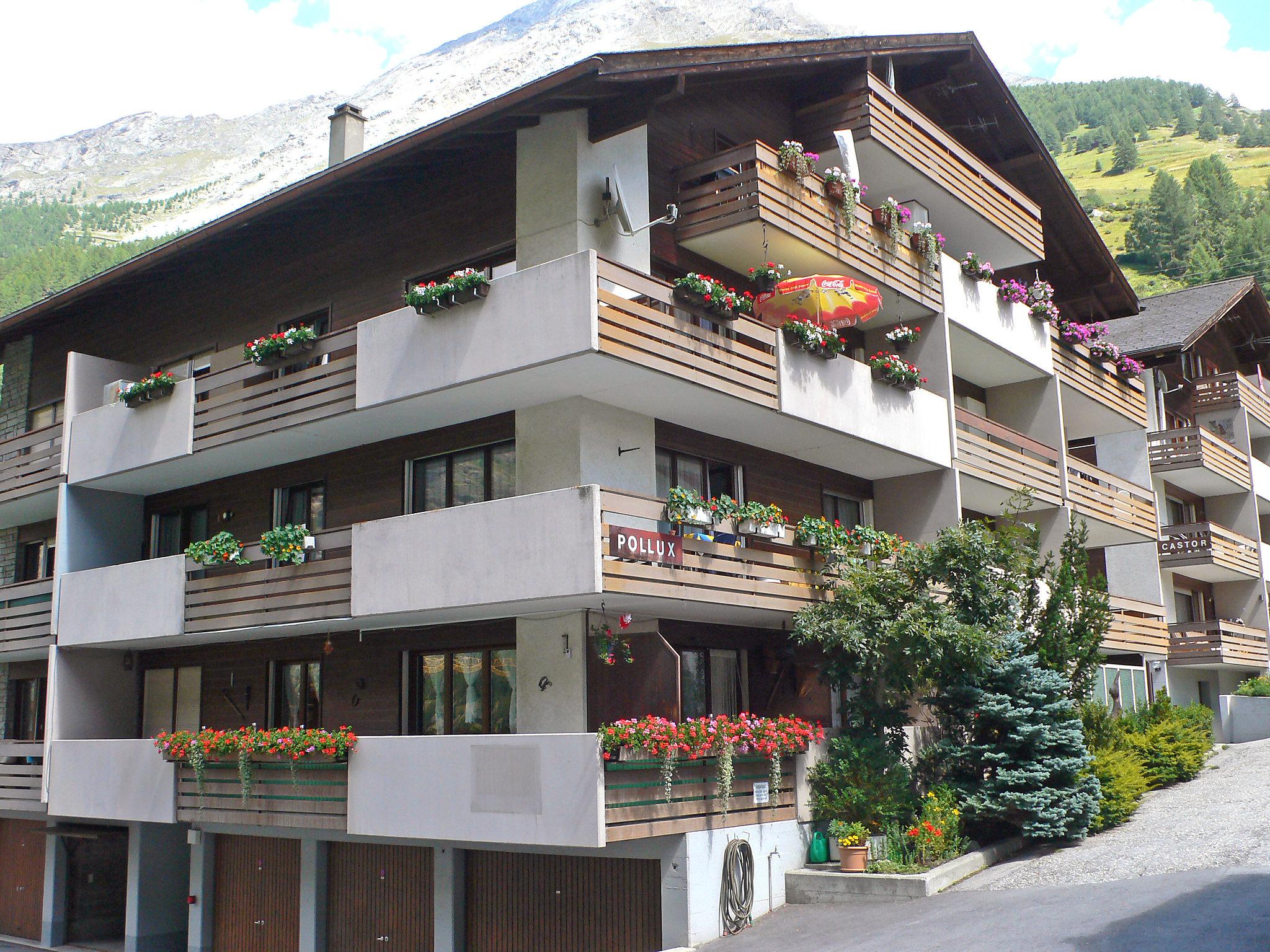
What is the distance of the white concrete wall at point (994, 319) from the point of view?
990 inches

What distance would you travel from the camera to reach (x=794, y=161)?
20.5m

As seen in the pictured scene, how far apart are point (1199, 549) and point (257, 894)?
26597mm

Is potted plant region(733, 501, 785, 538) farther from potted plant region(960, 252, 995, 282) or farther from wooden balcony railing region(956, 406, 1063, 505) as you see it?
potted plant region(960, 252, 995, 282)

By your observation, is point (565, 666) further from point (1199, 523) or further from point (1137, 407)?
point (1199, 523)

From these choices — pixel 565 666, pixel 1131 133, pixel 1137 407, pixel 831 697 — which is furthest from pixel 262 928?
pixel 1131 133

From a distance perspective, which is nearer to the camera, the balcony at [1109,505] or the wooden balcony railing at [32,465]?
the wooden balcony railing at [32,465]

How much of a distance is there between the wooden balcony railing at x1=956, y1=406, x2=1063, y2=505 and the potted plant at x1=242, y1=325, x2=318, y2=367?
39.0 ft

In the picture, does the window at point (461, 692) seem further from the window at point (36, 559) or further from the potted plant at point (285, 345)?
the window at point (36, 559)

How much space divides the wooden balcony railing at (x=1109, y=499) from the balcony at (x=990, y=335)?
93.4 inches

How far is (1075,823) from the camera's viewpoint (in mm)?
19391

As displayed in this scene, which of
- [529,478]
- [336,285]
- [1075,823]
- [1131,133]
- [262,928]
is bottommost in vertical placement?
[262,928]

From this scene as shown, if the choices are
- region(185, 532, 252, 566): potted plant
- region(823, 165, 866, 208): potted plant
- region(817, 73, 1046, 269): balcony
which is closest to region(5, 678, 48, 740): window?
region(185, 532, 252, 566): potted plant

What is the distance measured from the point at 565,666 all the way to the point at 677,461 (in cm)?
392

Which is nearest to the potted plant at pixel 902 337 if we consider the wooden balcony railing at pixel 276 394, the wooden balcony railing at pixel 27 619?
the wooden balcony railing at pixel 276 394
